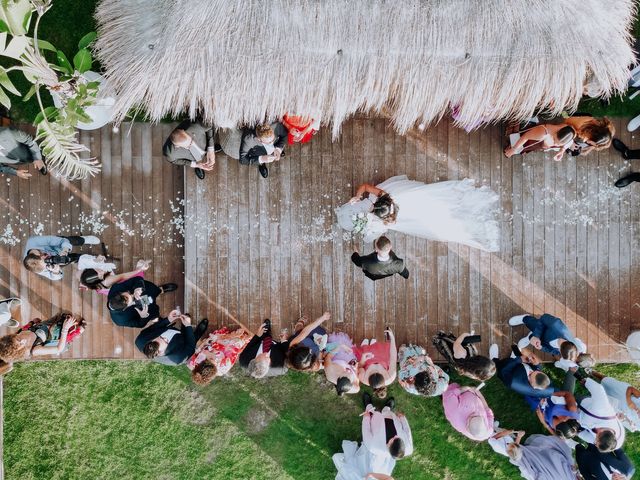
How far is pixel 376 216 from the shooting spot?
5805mm

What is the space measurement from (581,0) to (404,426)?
18.1 feet

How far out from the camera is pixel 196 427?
6.80 metres

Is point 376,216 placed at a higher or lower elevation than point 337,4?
lower

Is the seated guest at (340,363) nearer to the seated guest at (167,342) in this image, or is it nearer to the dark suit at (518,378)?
the seated guest at (167,342)

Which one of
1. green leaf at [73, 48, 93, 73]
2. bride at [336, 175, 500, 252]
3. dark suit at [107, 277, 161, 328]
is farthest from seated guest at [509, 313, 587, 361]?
green leaf at [73, 48, 93, 73]

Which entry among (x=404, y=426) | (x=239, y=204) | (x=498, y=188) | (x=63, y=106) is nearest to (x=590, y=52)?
(x=498, y=188)

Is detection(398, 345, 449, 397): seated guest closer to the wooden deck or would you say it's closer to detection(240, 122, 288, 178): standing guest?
the wooden deck

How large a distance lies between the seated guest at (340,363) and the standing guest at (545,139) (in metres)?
3.54

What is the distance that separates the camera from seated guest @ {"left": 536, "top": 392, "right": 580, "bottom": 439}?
5711 millimetres

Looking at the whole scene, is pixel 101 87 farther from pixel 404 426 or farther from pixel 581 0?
pixel 404 426

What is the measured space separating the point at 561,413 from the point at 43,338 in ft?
22.2

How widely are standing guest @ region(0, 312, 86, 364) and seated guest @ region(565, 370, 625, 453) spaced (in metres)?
6.74

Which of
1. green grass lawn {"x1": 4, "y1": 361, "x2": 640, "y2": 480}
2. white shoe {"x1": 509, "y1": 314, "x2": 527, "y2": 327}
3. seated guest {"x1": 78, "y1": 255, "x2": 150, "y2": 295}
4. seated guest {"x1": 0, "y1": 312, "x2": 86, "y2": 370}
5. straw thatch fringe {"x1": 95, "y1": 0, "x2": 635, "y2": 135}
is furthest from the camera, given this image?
green grass lawn {"x1": 4, "y1": 361, "x2": 640, "y2": 480}

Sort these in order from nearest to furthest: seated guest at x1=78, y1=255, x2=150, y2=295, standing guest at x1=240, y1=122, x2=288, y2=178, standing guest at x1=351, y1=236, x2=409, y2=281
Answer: standing guest at x1=240, y1=122, x2=288, y2=178, standing guest at x1=351, y1=236, x2=409, y2=281, seated guest at x1=78, y1=255, x2=150, y2=295
